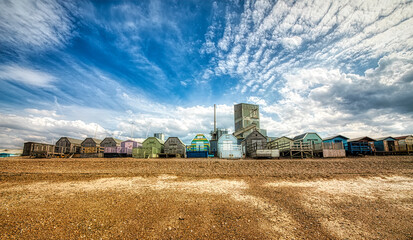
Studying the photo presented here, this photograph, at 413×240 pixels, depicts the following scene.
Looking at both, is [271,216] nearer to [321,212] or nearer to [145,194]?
[321,212]

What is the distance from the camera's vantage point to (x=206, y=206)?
9.29 metres

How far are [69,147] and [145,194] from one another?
47.3 m

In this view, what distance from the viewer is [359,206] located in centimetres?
986

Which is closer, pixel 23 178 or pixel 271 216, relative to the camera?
pixel 271 216

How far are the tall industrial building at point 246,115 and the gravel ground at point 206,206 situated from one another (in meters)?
41.4

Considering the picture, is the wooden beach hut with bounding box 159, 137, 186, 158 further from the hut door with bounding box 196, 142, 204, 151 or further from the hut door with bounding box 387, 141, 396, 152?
the hut door with bounding box 387, 141, 396, 152

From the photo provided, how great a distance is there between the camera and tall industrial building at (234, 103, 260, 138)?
5728 cm

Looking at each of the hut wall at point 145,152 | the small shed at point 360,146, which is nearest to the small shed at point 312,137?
the small shed at point 360,146

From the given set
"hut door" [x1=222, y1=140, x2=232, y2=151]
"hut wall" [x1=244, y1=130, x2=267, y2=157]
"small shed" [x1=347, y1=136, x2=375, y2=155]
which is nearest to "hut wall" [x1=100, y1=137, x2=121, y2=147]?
"hut door" [x1=222, y1=140, x2=232, y2=151]

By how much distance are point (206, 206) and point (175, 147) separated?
30.6m

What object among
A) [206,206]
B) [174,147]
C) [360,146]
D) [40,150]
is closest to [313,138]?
[360,146]

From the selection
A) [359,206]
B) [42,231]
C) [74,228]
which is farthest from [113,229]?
[359,206]

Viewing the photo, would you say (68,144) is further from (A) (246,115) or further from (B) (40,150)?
(A) (246,115)

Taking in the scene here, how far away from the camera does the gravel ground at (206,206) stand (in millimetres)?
7168
